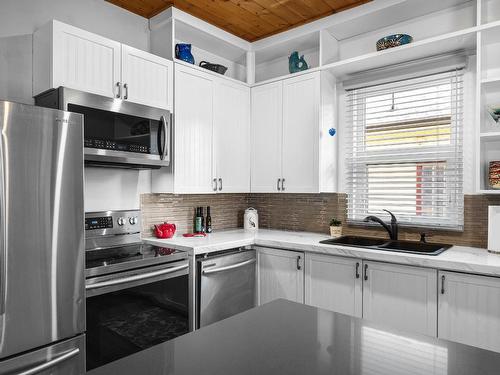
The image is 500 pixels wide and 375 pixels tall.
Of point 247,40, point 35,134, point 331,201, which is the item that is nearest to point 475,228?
point 331,201

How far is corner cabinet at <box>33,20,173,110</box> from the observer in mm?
2165

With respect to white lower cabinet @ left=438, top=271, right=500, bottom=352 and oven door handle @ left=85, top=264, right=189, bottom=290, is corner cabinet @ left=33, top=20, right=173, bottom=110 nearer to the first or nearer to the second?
oven door handle @ left=85, top=264, right=189, bottom=290

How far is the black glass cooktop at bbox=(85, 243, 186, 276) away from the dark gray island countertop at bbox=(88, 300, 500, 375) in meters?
1.19

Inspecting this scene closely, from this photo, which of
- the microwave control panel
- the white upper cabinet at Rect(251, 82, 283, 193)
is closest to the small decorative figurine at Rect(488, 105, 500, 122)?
the white upper cabinet at Rect(251, 82, 283, 193)

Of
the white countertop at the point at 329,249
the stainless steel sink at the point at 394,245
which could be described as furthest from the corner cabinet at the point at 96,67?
the stainless steel sink at the point at 394,245

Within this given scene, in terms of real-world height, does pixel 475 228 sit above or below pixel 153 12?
below

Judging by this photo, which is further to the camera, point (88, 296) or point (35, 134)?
point (88, 296)

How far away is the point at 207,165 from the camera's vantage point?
305 centimetres

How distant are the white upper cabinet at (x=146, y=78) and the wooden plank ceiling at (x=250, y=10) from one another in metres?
0.46

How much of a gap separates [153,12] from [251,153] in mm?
1422

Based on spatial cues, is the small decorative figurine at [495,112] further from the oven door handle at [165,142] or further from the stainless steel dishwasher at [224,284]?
the oven door handle at [165,142]

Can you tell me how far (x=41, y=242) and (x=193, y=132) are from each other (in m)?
1.52

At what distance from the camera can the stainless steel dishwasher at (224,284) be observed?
2.55 metres

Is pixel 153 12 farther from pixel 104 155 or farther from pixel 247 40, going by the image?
pixel 104 155
